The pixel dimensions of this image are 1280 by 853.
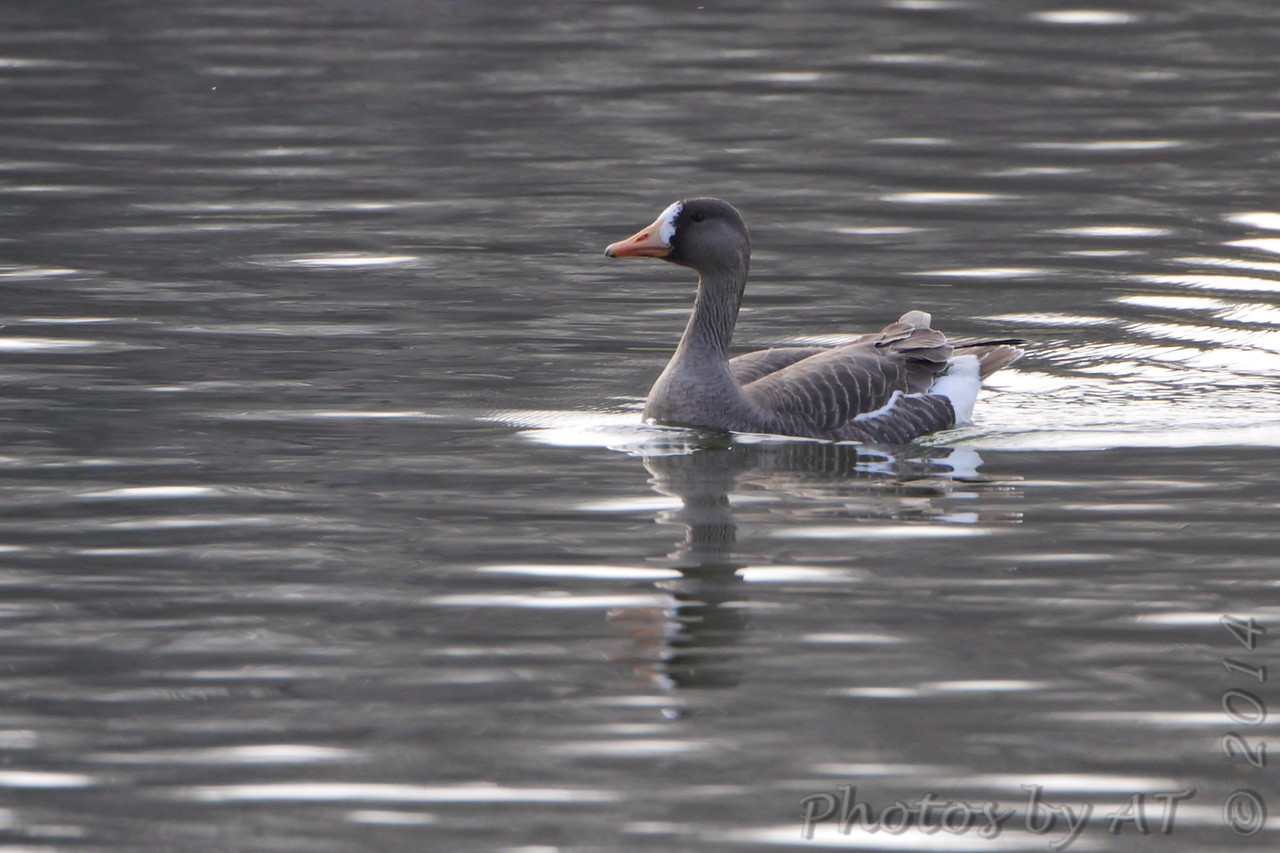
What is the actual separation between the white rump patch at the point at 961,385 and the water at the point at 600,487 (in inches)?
7.9

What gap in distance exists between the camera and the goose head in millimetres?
11320

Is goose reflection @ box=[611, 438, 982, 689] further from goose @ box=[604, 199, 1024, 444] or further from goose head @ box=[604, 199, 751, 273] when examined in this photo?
goose head @ box=[604, 199, 751, 273]

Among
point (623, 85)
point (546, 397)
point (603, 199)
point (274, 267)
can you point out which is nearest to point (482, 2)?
point (623, 85)

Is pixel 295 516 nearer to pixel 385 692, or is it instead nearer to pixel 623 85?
pixel 385 692

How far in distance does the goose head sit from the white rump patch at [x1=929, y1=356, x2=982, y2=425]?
1365 millimetres

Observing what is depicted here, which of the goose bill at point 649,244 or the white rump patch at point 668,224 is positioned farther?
the white rump patch at point 668,224

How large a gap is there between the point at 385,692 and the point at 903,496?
142 inches

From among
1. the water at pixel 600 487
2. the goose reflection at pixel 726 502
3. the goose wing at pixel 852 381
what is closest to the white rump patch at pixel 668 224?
the goose wing at pixel 852 381

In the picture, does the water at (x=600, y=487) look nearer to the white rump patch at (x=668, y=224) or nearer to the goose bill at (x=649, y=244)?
the goose bill at (x=649, y=244)

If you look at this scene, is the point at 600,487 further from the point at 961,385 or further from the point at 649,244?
the point at 961,385

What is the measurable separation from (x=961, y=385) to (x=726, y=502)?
2.39 m

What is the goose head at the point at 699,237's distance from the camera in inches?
446

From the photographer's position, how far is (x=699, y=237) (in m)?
11.5

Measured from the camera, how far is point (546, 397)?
1209 centimetres
